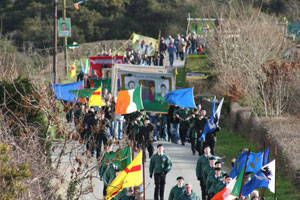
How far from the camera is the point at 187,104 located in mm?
22891

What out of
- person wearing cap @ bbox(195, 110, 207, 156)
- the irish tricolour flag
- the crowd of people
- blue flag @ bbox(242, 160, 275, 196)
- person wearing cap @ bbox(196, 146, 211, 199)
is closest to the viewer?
blue flag @ bbox(242, 160, 275, 196)

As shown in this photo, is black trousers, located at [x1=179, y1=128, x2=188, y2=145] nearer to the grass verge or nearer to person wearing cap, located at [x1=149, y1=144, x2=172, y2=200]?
the grass verge

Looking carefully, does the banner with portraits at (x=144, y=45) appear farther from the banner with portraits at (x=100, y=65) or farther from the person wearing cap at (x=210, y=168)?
the person wearing cap at (x=210, y=168)

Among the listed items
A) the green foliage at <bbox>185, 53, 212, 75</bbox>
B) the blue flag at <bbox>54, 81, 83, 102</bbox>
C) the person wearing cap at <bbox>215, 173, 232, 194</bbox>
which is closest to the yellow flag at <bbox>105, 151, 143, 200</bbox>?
the person wearing cap at <bbox>215, 173, 232, 194</bbox>

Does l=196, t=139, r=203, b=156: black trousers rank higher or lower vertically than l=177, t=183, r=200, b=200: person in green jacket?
lower

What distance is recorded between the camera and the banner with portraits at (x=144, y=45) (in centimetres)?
3900

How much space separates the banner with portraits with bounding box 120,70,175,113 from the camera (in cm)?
2552

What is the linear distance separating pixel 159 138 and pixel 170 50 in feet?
45.2

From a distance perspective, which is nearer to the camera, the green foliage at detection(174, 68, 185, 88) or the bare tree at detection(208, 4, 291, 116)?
the bare tree at detection(208, 4, 291, 116)

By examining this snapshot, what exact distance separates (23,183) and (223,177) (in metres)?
5.18

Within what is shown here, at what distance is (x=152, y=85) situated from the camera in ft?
84.8

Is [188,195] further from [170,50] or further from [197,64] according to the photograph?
[170,50]

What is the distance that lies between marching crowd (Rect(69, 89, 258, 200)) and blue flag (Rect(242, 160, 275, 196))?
0.81 ft

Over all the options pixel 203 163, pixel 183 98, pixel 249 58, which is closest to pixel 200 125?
pixel 183 98
